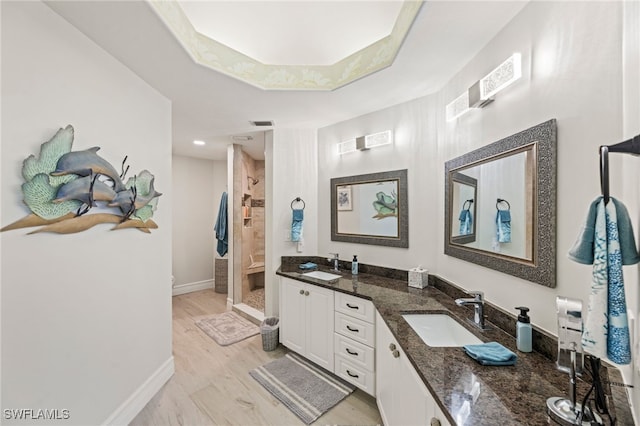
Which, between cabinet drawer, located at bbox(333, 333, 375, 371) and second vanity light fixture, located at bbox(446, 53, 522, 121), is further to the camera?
cabinet drawer, located at bbox(333, 333, 375, 371)

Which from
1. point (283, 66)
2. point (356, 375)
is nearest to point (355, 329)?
point (356, 375)

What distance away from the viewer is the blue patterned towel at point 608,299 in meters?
0.59

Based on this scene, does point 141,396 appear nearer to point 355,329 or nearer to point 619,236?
point 355,329

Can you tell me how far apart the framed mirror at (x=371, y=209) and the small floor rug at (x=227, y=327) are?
1605 millimetres

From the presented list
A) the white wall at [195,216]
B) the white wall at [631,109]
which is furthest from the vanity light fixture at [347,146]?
the white wall at [195,216]

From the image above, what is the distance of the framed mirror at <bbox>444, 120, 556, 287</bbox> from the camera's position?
44.3 inches

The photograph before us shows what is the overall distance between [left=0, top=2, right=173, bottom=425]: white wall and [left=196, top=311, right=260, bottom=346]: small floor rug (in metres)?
0.90

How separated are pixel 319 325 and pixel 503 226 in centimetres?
167

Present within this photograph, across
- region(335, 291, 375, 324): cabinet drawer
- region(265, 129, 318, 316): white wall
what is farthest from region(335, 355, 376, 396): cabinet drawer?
region(265, 129, 318, 316): white wall

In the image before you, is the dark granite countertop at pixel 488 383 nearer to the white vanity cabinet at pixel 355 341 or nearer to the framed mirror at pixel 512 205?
the framed mirror at pixel 512 205

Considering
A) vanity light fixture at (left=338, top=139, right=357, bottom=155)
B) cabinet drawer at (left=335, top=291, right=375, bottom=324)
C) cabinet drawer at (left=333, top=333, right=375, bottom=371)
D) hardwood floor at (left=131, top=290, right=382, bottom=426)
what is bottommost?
hardwood floor at (left=131, top=290, right=382, bottom=426)

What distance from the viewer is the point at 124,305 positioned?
70.0 inches

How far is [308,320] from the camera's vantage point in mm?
2432

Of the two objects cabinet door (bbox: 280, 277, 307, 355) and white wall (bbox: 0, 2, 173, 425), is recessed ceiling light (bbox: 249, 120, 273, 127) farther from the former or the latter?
cabinet door (bbox: 280, 277, 307, 355)
